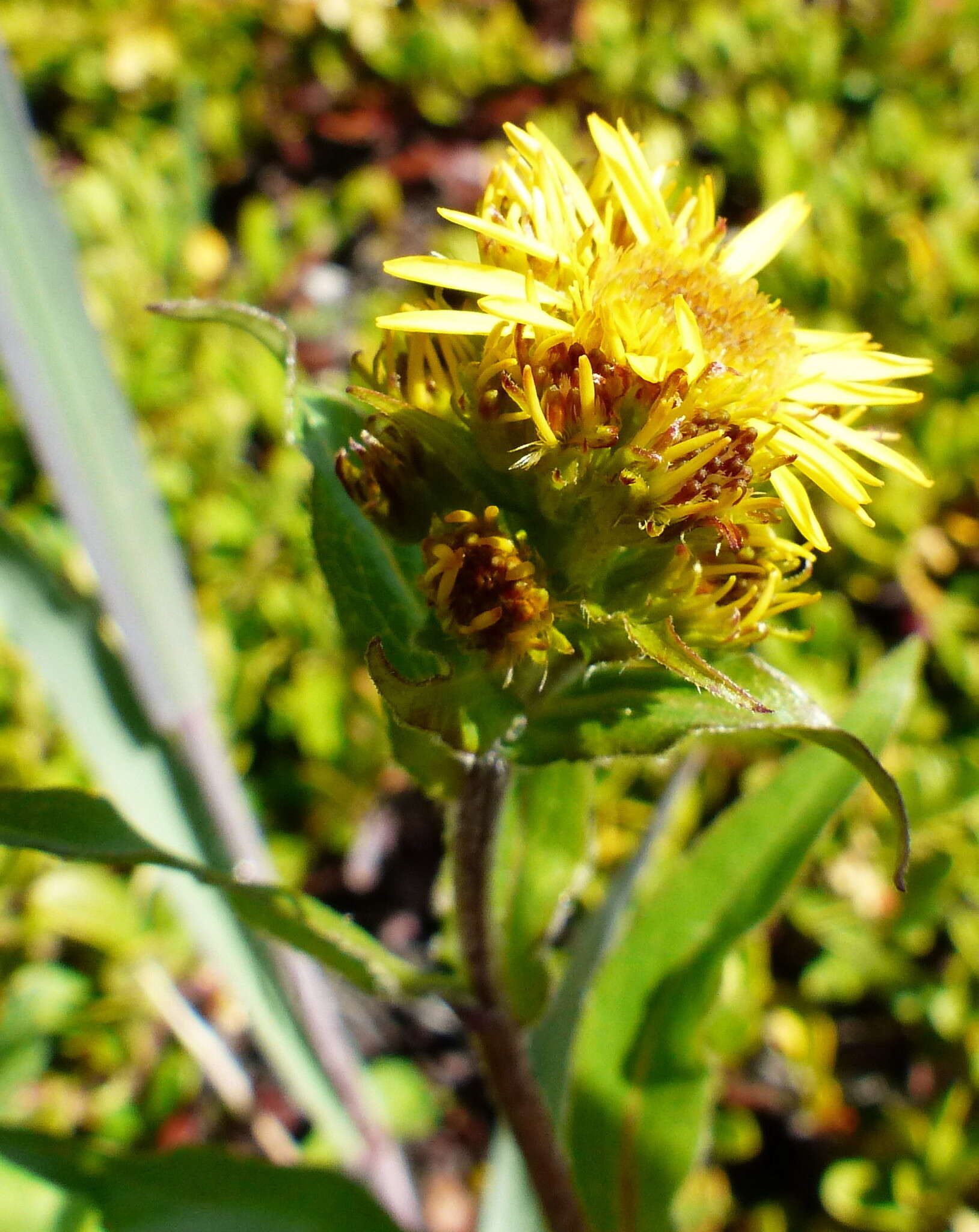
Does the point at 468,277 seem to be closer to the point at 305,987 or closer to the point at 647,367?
the point at 647,367

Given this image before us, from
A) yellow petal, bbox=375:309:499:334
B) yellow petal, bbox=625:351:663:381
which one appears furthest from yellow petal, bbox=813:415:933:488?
yellow petal, bbox=375:309:499:334

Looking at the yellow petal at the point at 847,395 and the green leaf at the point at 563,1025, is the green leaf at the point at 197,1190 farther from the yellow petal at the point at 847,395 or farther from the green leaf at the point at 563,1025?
the yellow petal at the point at 847,395

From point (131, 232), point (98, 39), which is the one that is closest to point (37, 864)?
point (131, 232)

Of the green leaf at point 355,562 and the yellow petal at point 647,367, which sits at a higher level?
the yellow petal at point 647,367

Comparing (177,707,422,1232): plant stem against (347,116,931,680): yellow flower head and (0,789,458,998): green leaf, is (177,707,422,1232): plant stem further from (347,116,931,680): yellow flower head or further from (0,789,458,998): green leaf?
(347,116,931,680): yellow flower head

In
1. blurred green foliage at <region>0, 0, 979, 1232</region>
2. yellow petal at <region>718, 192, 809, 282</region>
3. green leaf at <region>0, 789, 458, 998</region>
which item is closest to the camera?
green leaf at <region>0, 789, 458, 998</region>

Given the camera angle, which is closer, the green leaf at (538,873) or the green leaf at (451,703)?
the green leaf at (451,703)

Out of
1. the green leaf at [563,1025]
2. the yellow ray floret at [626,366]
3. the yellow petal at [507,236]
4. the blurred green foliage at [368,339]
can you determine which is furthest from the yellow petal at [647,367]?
the green leaf at [563,1025]
